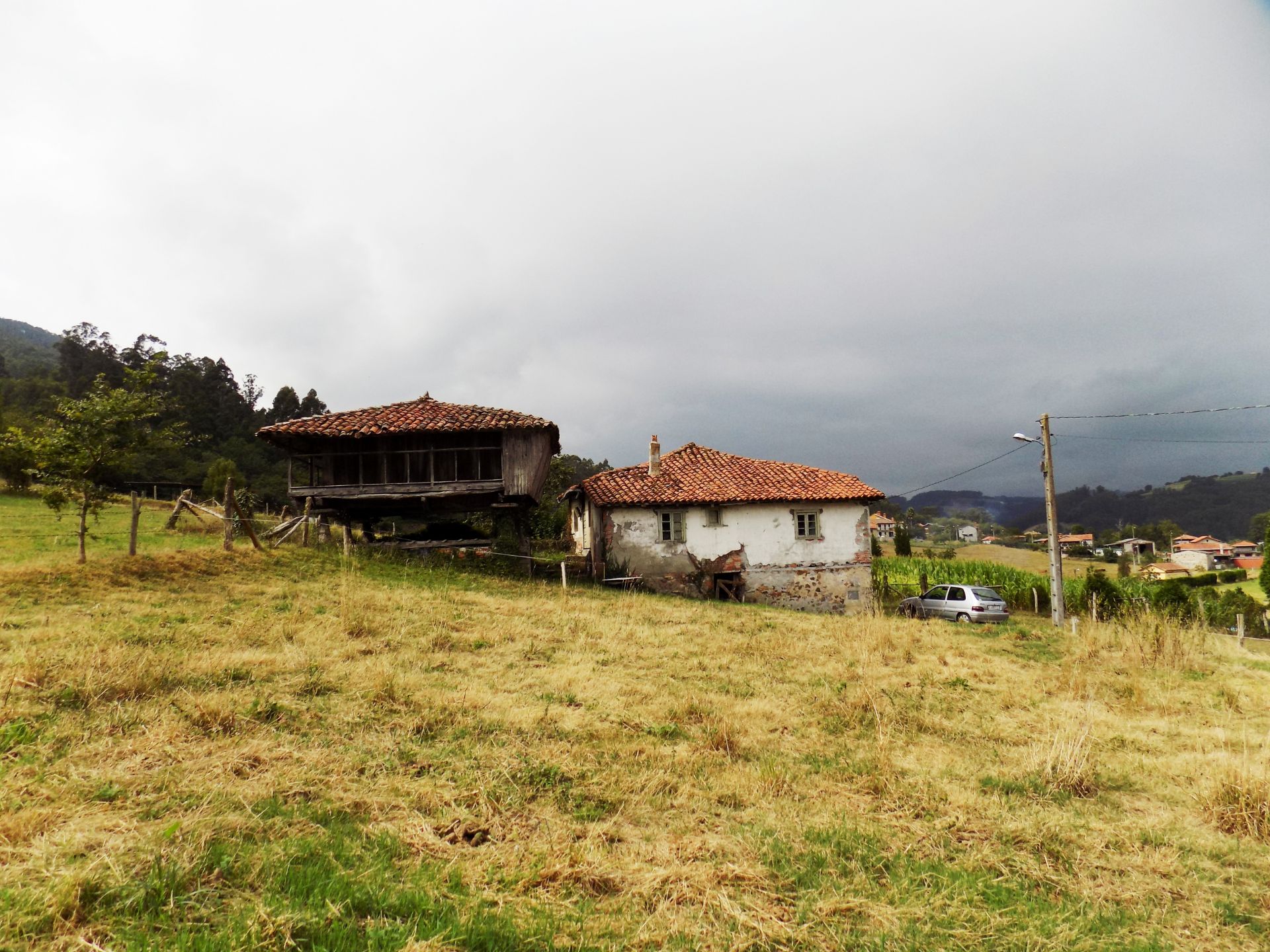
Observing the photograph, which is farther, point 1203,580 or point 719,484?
point 1203,580

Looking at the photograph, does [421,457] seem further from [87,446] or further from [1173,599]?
[1173,599]

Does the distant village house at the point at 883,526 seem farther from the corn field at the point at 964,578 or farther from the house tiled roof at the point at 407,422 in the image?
the house tiled roof at the point at 407,422

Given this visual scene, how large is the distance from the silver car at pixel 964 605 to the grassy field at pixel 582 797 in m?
9.79

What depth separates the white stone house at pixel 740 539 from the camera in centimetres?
2317

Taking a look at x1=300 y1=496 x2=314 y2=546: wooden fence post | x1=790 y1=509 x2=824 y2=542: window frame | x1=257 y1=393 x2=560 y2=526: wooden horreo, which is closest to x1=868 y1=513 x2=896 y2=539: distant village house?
x1=790 y1=509 x2=824 y2=542: window frame

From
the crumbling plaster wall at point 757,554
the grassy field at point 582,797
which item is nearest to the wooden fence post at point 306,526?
the grassy field at point 582,797

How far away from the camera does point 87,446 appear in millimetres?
13422

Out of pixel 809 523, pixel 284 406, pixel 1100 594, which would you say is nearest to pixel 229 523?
pixel 809 523

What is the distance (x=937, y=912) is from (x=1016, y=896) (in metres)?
0.72

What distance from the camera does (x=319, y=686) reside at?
24.3ft

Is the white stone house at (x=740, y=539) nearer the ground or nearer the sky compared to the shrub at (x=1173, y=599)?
nearer the sky

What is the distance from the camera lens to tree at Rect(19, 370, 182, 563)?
13.2 metres

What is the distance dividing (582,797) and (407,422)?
16.9 meters

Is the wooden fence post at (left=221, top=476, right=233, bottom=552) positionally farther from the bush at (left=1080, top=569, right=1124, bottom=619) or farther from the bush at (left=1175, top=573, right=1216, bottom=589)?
the bush at (left=1175, top=573, right=1216, bottom=589)
